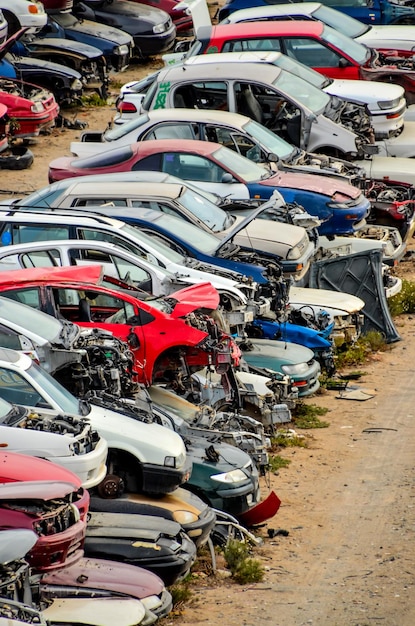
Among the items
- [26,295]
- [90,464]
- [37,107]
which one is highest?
[90,464]

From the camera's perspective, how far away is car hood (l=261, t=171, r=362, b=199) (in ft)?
66.1

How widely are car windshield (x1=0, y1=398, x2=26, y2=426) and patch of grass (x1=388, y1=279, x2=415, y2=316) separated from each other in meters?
9.69

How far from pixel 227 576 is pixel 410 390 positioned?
6204 mm

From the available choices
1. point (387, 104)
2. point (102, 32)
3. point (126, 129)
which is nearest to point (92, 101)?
point (102, 32)

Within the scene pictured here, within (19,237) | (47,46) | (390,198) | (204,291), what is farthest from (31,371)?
(47,46)

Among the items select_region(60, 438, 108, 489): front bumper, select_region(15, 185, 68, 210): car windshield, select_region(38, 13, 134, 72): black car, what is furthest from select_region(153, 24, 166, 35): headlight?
select_region(60, 438, 108, 489): front bumper

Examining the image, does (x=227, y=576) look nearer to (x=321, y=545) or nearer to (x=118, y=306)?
(x=321, y=545)

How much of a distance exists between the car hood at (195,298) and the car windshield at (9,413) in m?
3.16

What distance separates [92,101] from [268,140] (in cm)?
836

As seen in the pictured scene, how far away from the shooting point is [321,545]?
12.9 metres

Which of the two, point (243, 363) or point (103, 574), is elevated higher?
point (103, 574)

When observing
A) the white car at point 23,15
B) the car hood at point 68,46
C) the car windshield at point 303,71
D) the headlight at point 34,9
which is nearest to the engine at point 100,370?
the car windshield at point 303,71

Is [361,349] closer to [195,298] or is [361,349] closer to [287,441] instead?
[287,441]

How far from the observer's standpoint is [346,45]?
2555 cm
